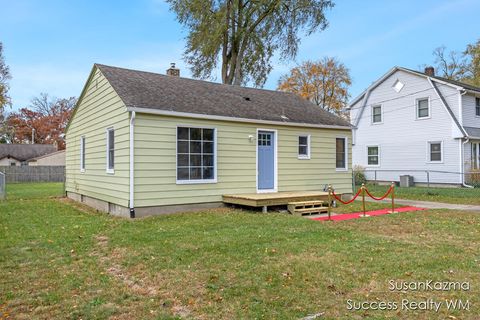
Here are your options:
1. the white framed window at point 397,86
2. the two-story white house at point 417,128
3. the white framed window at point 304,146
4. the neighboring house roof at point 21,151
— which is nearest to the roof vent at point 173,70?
the white framed window at point 304,146

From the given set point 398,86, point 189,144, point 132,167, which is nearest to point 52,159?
point 189,144

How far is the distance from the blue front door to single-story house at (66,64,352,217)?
34mm

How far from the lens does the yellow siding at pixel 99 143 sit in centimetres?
993

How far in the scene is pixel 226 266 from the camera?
17.1 feet

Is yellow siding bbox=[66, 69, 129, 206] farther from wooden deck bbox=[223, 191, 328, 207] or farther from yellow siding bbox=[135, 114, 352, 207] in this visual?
wooden deck bbox=[223, 191, 328, 207]

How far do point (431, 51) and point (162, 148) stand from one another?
39.0 m

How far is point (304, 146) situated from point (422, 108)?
11387 millimetres

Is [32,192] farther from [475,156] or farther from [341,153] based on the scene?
[475,156]

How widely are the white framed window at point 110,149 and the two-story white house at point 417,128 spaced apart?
628 inches

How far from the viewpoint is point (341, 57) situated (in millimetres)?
37531

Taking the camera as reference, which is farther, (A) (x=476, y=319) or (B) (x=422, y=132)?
(B) (x=422, y=132)

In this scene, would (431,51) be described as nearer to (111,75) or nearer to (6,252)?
(111,75)

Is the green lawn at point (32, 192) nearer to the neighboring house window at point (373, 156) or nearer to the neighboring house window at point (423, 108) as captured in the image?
the neighboring house window at point (373, 156)

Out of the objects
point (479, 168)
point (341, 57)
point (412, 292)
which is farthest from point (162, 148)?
point (341, 57)
